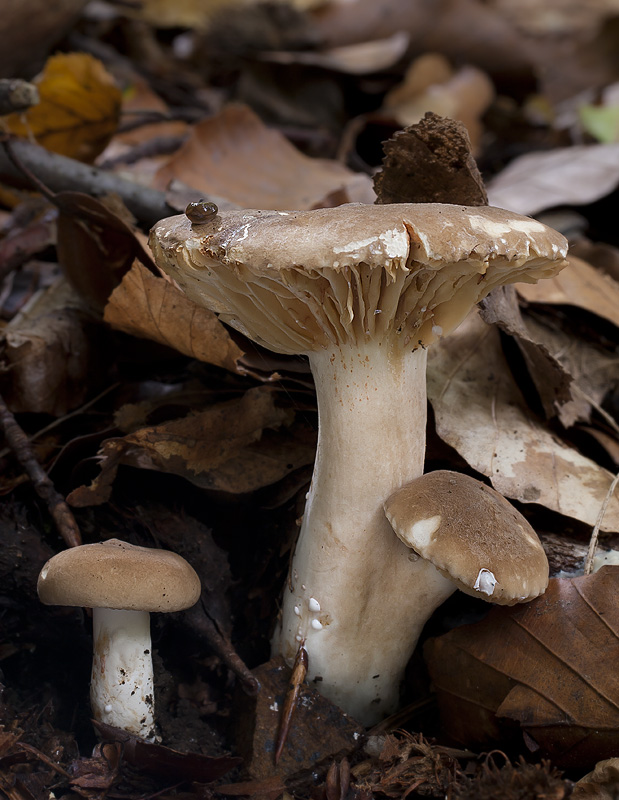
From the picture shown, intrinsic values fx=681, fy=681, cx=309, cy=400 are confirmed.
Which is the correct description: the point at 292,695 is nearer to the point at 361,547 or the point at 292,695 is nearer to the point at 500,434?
the point at 361,547

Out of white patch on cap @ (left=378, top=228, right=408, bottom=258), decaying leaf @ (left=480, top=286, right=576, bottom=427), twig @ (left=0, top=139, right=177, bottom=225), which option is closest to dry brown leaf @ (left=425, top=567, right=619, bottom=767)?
decaying leaf @ (left=480, top=286, right=576, bottom=427)

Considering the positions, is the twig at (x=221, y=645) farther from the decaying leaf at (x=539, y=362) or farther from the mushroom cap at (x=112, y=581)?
the decaying leaf at (x=539, y=362)

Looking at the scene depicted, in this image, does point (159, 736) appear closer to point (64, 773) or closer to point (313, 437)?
point (64, 773)

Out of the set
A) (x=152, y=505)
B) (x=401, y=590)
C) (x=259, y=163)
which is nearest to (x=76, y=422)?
(x=152, y=505)

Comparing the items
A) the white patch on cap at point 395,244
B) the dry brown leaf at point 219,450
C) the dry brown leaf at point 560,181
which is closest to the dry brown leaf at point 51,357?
the dry brown leaf at point 219,450

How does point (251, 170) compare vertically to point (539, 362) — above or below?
above

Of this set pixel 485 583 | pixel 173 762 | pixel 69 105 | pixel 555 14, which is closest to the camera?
pixel 485 583

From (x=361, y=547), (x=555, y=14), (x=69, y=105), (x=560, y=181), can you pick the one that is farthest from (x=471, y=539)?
(x=555, y=14)
